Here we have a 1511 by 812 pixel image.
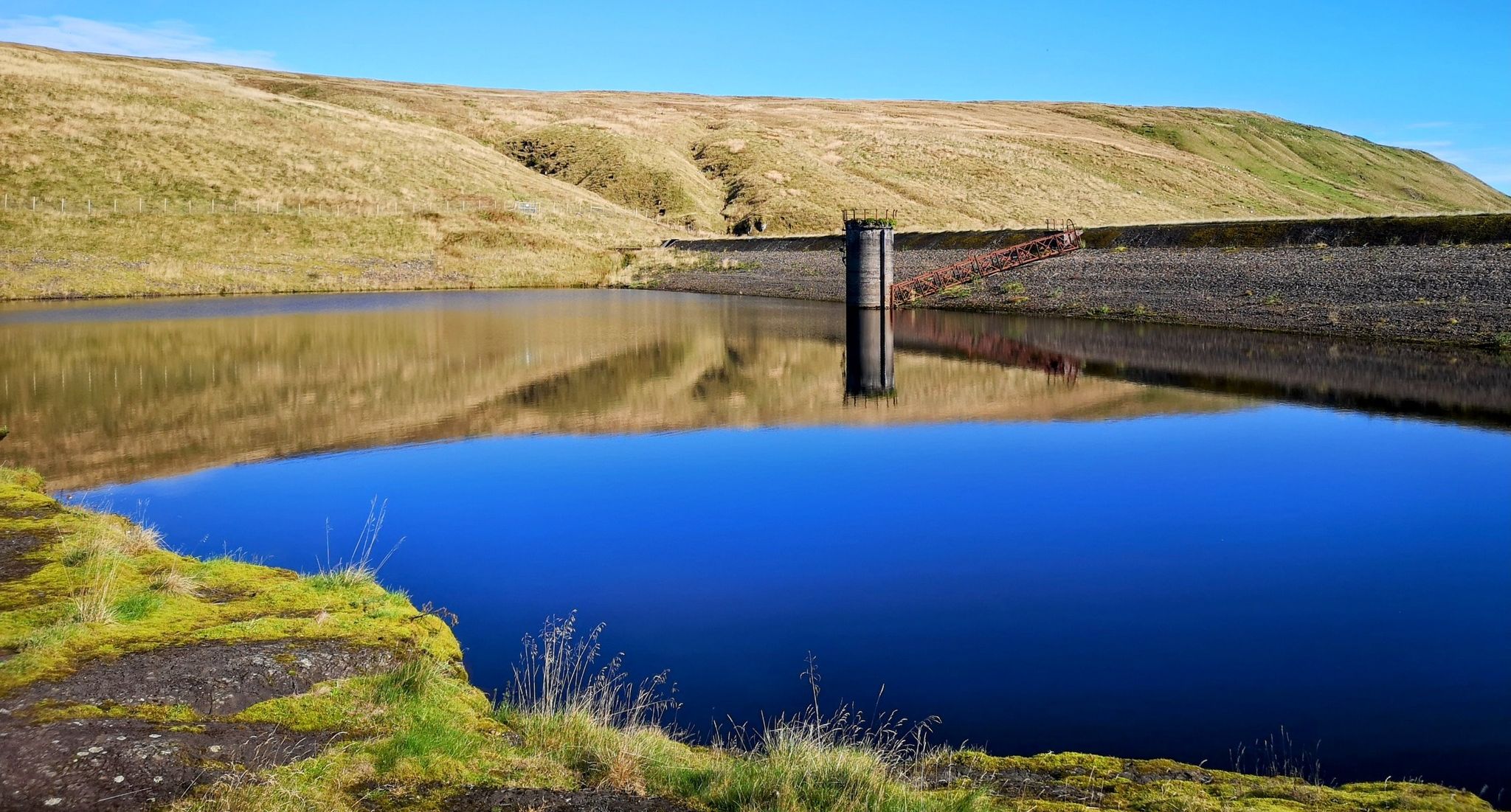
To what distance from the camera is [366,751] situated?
674 centimetres

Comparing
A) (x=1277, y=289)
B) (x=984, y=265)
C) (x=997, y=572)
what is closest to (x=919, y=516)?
(x=997, y=572)

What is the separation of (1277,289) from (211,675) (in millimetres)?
36495

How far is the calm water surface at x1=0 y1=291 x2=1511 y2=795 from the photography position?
9.06 metres

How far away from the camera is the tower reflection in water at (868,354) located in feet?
88.4

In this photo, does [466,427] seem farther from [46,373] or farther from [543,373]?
[46,373]

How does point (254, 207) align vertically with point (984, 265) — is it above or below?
above

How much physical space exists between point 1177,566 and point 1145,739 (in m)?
4.70

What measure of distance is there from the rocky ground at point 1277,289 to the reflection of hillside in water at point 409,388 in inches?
429

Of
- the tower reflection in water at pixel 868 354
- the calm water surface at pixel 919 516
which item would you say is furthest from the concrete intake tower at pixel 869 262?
the calm water surface at pixel 919 516

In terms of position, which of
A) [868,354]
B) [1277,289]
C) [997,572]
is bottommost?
[997,572]

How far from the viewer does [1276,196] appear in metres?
131

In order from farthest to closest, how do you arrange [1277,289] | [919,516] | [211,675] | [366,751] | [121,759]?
[1277,289]
[919,516]
[211,675]
[366,751]
[121,759]

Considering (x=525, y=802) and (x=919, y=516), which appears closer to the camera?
(x=525, y=802)

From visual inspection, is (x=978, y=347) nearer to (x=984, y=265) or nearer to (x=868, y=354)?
(x=868, y=354)
